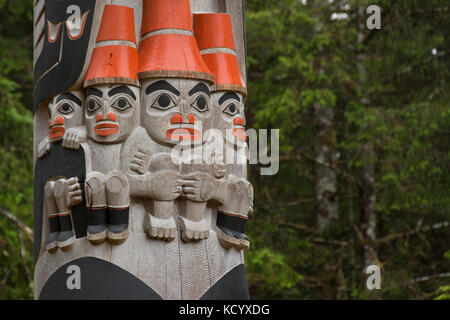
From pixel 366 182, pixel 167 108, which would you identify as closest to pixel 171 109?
pixel 167 108

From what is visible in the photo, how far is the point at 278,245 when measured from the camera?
11.1m

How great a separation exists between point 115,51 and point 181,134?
0.64 metres

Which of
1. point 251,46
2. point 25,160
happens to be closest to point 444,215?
point 251,46

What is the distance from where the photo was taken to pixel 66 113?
4.50 metres

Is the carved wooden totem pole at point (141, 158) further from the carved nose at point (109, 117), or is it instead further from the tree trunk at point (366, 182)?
the tree trunk at point (366, 182)

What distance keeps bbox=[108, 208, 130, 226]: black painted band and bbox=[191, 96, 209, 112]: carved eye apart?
747mm

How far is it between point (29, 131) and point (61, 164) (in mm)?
6650

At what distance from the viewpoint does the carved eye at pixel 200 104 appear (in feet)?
14.4

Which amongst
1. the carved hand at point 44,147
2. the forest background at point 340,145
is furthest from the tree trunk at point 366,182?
the carved hand at point 44,147

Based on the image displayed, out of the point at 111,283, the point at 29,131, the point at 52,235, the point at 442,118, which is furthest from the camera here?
the point at 29,131

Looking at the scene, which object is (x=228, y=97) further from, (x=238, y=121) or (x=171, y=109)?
(x=171, y=109)

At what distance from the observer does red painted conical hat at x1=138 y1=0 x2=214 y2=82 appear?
438 cm

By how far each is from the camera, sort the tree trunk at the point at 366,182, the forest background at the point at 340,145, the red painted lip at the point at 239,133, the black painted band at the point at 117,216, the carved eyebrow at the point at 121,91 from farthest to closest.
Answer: the tree trunk at the point at 366,182
the forest background at the point at 340,145
the red painted lip at the point at 239,133
the carved eyebrow at the point at 121,91
the black painted band at the point at 117,216

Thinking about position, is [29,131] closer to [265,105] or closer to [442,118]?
[265,105]
